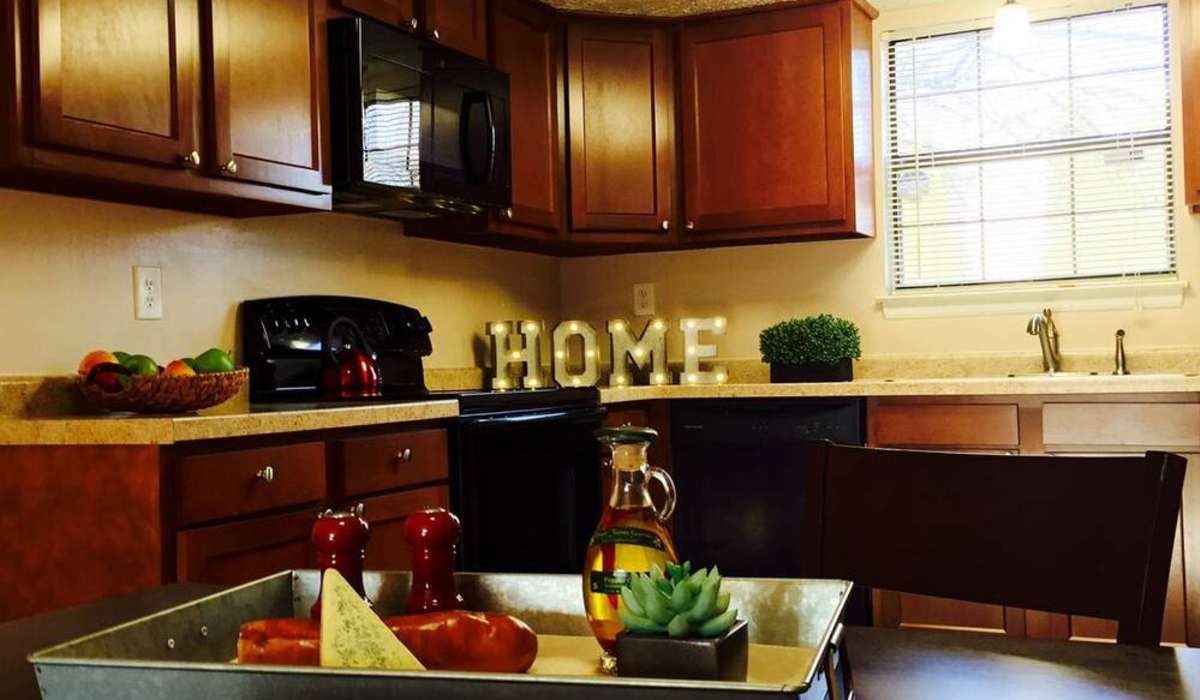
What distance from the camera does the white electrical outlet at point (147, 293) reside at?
8.98 feet

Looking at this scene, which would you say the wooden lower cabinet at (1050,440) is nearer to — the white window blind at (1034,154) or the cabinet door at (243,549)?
the white window blind at (1034,154)

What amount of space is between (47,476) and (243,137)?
859mm

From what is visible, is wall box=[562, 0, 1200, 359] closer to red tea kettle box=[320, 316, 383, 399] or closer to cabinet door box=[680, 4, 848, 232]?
→ cabinet door box=[680, 4, 848, 232]

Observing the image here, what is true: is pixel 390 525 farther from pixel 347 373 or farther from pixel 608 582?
pixel 608 582

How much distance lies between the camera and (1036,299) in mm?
3881

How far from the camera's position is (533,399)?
10.2 ft

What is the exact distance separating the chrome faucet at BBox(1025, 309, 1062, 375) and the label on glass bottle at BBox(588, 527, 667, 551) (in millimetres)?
3203

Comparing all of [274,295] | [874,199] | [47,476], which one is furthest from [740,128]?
[47,476]

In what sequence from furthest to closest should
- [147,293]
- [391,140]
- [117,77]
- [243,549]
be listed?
1. [391,140]
2. [147,293]
3. [117,77]
4. [243,549]

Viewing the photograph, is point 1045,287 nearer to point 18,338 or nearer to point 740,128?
point 740,128

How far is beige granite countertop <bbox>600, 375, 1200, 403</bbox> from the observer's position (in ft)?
10.1

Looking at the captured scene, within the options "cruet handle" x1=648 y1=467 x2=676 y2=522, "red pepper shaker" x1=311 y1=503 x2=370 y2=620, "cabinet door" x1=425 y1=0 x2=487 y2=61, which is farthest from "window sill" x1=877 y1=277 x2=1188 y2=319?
"red pepper shaker" x1=311 y1=503 x2=370 y2=620

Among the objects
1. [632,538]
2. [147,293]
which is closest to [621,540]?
[632,538]

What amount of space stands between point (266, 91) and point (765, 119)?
1.80 metres
